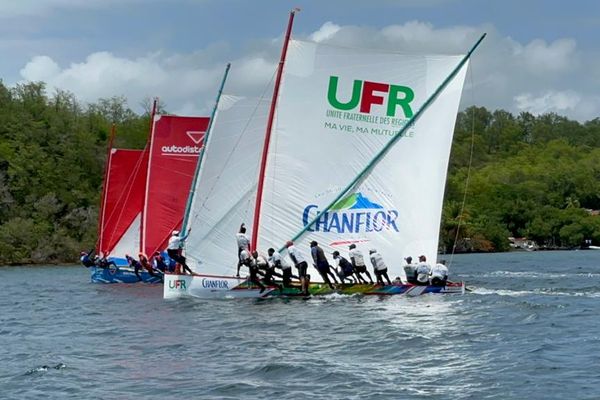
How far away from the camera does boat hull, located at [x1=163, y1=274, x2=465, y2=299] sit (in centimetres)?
3516

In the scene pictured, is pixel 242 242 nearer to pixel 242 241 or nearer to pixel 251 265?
pixel 242 241

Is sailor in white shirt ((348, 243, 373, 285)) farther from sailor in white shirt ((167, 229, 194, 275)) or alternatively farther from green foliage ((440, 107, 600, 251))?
green foliage ((440, 107, 600, 251))

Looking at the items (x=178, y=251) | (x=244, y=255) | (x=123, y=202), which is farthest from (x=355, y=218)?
(x=123, y=202)

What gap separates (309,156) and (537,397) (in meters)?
19.0

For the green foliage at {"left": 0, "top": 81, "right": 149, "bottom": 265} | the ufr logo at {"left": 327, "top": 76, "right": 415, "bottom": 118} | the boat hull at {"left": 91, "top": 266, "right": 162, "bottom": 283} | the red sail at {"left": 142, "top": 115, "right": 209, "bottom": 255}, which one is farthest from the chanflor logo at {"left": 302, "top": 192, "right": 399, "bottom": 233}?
the green foliage at {"left": 0, "top": 81, "right": 149, "bottom": 265}

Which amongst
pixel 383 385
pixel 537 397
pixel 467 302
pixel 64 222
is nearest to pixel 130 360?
pixel 383 385

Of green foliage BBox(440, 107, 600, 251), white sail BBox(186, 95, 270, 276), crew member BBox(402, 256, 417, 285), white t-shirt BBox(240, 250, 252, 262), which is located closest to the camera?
white t-shirt BBox(240, 250, 252, 262)

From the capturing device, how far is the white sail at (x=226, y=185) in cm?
3731

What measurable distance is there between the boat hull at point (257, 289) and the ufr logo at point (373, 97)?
6024 millimetres

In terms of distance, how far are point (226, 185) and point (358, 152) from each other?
5104mm

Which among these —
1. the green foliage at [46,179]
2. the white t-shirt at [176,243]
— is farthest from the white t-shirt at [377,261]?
the green foliage at [46,179]

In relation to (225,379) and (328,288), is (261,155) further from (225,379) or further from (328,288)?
(225,379)

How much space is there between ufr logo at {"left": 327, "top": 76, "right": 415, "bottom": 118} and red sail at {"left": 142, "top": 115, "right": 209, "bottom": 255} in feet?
45.4

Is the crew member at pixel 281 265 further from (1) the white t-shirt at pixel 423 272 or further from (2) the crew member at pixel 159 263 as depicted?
(2) the crew member at pixel 159 263
